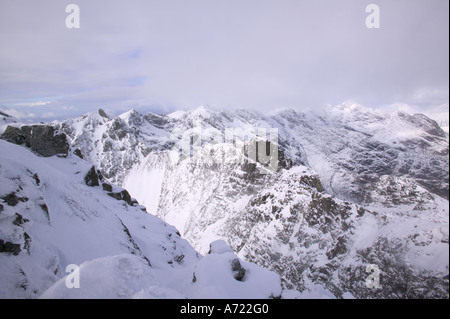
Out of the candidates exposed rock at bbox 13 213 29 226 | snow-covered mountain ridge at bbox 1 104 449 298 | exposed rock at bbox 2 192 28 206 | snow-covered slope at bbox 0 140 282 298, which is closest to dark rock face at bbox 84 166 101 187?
snow-covered mountain ridge at bbox 1 104 449 298

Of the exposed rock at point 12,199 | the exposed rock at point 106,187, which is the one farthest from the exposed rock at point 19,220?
the exposed rock at point 106,187

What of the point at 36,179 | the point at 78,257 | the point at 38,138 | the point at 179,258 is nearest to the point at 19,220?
the point at 78,257

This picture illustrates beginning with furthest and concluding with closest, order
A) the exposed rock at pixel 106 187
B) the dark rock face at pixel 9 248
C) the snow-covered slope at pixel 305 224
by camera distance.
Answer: the exposed rock at pixel 106 187
the snow-covered slope at pixel 305 224
the dark rock face at pixel 9 248

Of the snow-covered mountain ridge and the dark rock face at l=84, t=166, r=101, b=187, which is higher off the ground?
the dark rock face at l=84, t=166, r=101, b=187

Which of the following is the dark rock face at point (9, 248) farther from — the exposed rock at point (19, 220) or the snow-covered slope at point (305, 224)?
the snow-covered slope at point (305, 224)

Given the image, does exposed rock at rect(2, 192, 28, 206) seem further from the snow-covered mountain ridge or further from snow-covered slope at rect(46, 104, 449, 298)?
snow-covered slope at rect(46, 104, 449, 298)
